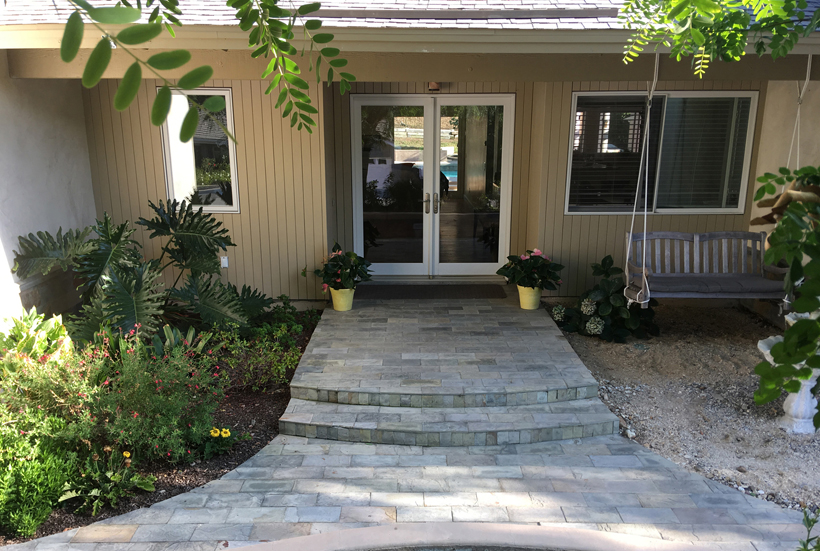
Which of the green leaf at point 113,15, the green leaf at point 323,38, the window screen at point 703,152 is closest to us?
the green leaf at point 113,15

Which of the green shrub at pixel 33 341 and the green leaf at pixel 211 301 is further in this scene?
the green leaf at pixel 211 301

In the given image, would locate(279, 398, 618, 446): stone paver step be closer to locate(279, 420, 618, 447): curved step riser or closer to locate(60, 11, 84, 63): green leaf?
locate(279, 420, 618, 447): curved step riser

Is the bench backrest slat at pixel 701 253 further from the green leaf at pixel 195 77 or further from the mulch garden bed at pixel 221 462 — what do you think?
the green leaf at pixel 195 77

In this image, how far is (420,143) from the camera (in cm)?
771

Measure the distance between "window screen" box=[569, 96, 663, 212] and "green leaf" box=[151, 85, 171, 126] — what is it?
644 centimetres

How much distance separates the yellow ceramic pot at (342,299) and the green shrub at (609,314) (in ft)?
8.03

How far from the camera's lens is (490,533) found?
353cm

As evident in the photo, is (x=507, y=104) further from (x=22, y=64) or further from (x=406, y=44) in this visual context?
(x=22, y=64)

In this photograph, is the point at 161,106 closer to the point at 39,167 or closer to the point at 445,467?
the point at 445,467

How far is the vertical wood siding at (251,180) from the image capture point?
6750 mm

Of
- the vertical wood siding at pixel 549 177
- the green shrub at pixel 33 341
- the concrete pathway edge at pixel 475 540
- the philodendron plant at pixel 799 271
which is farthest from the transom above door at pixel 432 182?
the philodendron plant at pixel 799 271

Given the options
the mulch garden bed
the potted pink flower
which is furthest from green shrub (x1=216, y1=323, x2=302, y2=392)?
the potted pink flower

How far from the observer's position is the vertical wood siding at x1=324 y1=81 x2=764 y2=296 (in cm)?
696

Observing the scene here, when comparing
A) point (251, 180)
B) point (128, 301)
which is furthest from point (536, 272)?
point (128, 301)
